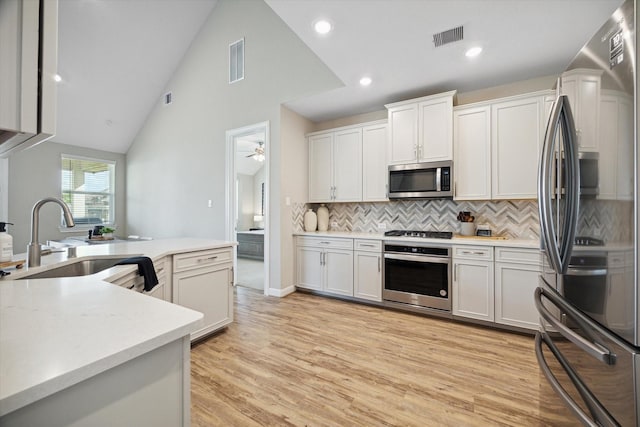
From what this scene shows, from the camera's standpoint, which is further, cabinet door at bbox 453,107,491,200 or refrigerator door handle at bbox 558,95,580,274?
cabinet door at bbox 453,107,491,200

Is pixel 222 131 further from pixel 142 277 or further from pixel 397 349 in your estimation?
pixel 397 349

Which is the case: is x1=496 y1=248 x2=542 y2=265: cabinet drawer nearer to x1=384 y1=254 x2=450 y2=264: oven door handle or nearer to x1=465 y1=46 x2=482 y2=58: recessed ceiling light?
x1=384 y1=254 x2=450 y2=264: oven door handle

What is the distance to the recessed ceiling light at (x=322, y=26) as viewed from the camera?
2227 millimetres

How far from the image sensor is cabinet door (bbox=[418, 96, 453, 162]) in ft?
10.2

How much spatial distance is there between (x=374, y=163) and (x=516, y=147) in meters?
1.58

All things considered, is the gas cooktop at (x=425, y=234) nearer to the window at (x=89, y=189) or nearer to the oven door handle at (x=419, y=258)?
the oven door handle at (x=419, y=258)

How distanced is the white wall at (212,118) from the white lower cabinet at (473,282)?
2.19m

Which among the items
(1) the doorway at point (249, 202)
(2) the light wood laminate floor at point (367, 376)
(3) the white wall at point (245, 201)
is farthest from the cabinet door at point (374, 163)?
(3) the white wall at point (245, 201)

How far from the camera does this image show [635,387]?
78 cm

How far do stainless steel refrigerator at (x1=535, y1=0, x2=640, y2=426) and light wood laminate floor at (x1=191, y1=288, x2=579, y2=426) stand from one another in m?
0.23

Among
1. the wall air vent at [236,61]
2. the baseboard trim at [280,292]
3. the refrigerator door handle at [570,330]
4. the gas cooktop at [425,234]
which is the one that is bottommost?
the baseboard trim at [280,292]

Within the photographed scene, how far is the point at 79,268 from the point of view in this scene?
1830 millimetres

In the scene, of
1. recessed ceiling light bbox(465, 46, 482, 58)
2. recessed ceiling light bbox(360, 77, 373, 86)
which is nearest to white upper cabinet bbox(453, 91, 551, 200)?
recessed ceiling light bbox(465, 46, 482, 58)

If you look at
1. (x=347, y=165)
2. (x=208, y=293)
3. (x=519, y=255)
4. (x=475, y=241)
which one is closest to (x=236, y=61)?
(x=347, y=165)
